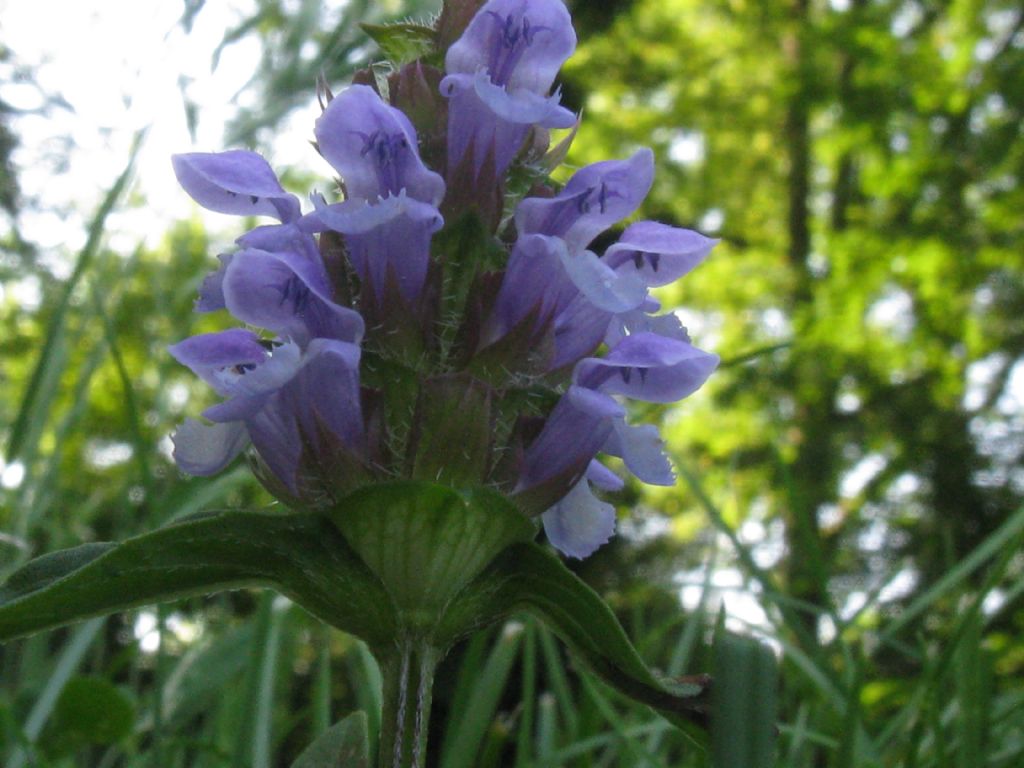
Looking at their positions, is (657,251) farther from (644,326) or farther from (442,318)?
(442,318)

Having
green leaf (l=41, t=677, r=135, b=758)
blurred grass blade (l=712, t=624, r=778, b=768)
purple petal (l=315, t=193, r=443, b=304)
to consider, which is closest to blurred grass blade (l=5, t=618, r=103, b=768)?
green leaf (l=41, t=677, r=135, b=758)

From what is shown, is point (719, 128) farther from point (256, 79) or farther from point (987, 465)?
point (256, 79)

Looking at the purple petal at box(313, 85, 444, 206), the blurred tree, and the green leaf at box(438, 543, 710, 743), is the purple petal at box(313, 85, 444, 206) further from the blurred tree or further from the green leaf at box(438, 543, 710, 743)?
the blurred tree

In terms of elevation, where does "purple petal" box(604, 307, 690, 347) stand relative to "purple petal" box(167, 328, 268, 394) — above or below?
above

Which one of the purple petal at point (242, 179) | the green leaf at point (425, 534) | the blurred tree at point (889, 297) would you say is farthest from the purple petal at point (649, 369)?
the blurred tree at point (889, 297)

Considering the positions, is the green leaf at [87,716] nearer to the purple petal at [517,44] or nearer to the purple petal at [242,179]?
the purple petal at [242,179]

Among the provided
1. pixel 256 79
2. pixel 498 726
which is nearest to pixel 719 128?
pixel 256 79

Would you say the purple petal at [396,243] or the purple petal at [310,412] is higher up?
the purple petal at [396,243]
